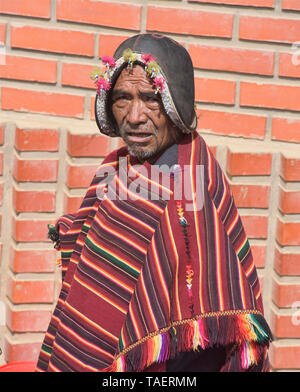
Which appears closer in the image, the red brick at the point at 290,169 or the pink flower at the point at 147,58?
the pink flower at the point at 147,58

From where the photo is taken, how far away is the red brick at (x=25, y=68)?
319 cm

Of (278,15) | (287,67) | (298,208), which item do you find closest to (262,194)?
(298,208)

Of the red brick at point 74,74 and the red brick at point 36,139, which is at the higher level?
the red brick at point 74,74

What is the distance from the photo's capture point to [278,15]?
3.14 metres

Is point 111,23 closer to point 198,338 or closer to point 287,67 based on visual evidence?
point 287,67

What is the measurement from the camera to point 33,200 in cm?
325

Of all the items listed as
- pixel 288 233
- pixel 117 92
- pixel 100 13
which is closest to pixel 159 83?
pixel 117 92

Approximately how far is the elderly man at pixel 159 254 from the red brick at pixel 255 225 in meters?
0.72

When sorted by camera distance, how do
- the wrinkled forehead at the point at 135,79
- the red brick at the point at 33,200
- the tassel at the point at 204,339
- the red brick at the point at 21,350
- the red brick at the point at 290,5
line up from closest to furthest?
the tassel at the point at 204,339
the wrinkled forehead at the point at 135,79
the red brick at the point at 290,5
the red brick at the point at 33,200
the red brick at the point at 21,350

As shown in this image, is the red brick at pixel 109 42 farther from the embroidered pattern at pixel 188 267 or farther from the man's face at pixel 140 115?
the embroidered pattern at pixel 188 267

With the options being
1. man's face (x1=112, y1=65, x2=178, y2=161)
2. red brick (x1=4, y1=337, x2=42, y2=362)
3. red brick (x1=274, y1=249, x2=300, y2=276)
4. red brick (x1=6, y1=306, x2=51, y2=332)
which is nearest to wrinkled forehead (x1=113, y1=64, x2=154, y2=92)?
man's face (x1=112, y1=65, x2=178, y2=161)

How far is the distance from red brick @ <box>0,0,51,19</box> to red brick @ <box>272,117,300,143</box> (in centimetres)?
117

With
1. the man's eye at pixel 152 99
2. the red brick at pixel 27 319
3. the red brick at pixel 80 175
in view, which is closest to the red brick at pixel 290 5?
the man's eye at pixel 152 99

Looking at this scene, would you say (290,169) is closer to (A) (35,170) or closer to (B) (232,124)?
(B) (232,124)
